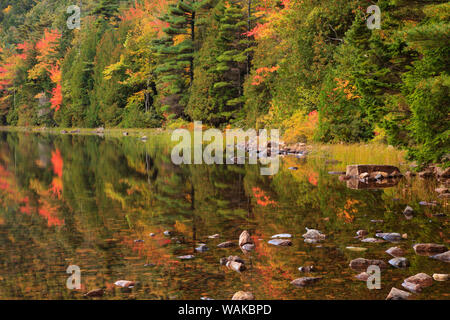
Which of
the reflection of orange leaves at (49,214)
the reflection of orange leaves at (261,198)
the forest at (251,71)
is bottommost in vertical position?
the reflection of orange leaves at (49,214)

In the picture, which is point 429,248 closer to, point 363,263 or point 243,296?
point 363,263

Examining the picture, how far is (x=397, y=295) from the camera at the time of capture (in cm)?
543

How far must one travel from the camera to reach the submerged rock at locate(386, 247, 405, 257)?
704cm

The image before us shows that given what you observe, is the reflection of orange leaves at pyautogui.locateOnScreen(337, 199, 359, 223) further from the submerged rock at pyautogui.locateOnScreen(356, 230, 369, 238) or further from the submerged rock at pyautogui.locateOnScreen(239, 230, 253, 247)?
the submerged rock at pyautogui.locateOnScreen(239, 230, 253, 247)

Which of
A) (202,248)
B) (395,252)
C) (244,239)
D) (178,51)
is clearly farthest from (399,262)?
(178,51)

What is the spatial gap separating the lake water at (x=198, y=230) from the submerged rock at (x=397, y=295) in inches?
5.8

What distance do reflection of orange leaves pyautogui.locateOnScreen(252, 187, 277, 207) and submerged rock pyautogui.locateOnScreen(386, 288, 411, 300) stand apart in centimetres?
583

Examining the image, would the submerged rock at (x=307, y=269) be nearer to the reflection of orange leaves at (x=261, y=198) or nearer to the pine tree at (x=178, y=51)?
the reflection of orange leaves at (x=261, y=198)

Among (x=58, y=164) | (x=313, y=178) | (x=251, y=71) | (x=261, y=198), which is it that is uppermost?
(x=251, y=71)

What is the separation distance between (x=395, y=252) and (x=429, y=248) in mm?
499

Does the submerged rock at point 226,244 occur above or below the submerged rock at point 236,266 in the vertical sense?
above

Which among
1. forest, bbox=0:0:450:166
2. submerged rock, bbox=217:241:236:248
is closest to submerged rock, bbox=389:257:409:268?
submerged rock, bbox=217:241:236:248

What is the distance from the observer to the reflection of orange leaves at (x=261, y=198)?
453 inches

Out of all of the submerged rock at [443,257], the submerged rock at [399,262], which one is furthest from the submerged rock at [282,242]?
the submerged rock at [443,257]
